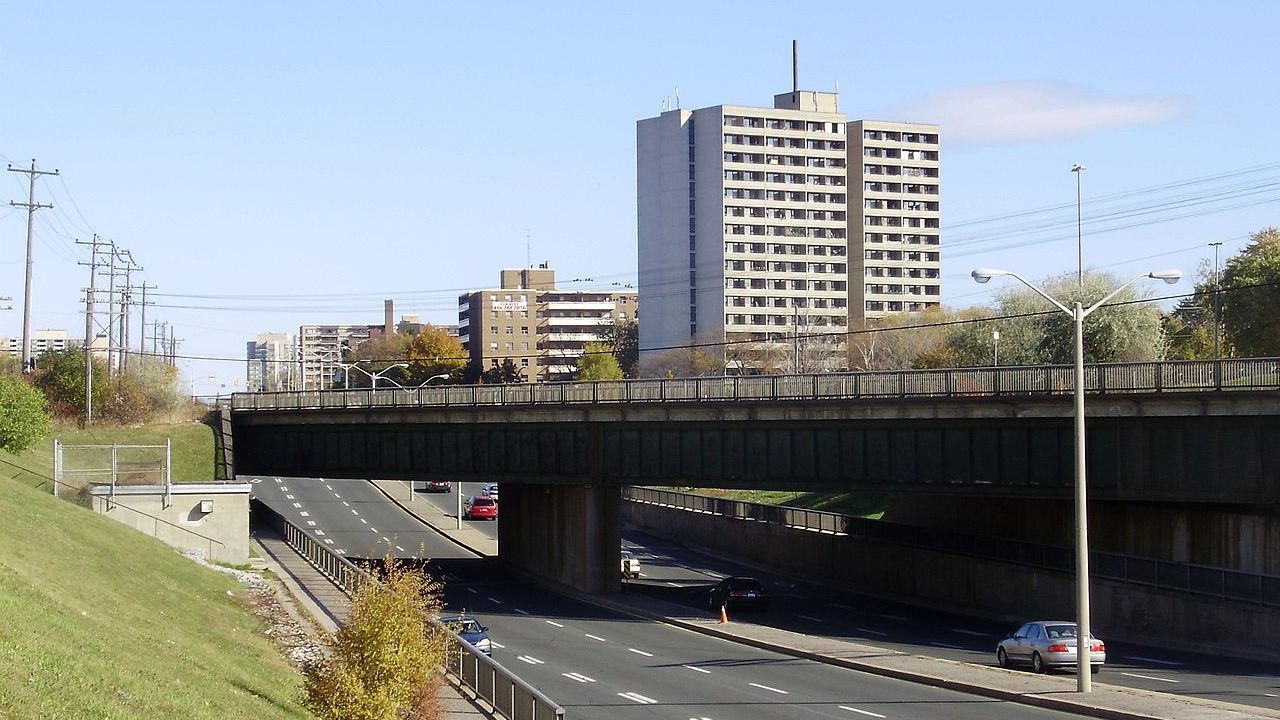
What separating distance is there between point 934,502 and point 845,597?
25.0ft

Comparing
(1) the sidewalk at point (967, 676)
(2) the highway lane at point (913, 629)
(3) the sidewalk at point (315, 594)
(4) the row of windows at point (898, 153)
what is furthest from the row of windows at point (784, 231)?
Result: (1) the sidewalk at point (967, 676)

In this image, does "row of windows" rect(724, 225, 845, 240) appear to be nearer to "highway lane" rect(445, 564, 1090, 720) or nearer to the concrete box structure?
the concrete box structure

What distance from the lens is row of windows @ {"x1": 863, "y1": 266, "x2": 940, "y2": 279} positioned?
600ft

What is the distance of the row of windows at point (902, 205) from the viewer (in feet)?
597

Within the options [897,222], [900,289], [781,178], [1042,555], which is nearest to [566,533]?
[1042,555]

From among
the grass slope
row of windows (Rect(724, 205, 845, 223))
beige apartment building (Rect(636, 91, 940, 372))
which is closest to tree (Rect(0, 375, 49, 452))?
the grass slope

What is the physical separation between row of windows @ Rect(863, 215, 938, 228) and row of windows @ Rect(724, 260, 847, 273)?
697 centimetres

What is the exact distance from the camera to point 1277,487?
45.0m

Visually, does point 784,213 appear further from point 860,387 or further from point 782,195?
point 860,387

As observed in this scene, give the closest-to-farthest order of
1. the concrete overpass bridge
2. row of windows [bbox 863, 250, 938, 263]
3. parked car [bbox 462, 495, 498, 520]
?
the concrete overpass bridge → parked car [bbox 462, 495, 498, 520] → row of windows [bbox 863, 250, 938, 263]

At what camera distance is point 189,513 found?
6612cm

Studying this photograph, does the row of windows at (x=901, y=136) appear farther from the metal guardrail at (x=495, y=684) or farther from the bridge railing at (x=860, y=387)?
the metal guardrail at (x=495, y=684)

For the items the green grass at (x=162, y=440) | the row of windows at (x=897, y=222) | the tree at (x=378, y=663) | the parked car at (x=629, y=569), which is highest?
the row of windows at (x=897, y=222)

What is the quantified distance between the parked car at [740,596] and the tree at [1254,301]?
40.4 meters
